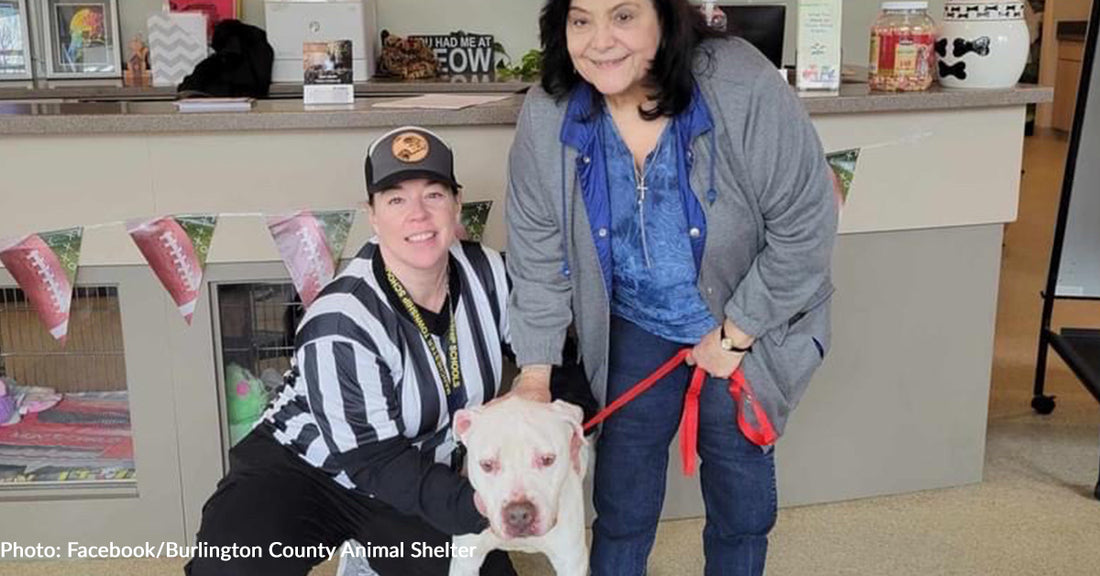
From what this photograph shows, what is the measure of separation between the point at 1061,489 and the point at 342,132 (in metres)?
1.98

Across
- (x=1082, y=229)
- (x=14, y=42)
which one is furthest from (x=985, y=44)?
(x=14, y=42)

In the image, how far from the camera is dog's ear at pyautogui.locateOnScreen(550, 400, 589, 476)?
69.7 inches

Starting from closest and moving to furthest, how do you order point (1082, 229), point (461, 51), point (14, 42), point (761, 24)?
1. point (1082, 229)
2. point (761, 24)
3. point (14, 42)
4. point (461, 51)

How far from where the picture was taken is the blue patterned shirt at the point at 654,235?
6.05ft

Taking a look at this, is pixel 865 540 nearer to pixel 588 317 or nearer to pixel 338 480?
pixel 588 317

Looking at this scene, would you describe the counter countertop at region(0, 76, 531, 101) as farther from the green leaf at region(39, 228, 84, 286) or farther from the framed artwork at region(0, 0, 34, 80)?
the green leaf at region(39, 228, 84, 286)

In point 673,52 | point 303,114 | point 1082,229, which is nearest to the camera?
point 673,52

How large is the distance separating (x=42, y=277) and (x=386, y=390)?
0.89m

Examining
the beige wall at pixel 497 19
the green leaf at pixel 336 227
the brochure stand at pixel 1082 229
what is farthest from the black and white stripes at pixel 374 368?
the beige wall at pixel 497 19

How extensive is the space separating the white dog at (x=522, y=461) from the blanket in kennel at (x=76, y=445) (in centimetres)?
110

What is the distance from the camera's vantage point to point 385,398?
192 centimetres

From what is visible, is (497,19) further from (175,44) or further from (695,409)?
(695,409)

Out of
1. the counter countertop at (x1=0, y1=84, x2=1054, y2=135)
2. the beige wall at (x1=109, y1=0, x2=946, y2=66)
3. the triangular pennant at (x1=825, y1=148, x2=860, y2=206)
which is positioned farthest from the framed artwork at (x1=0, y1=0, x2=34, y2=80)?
the triangular pennant at (x1=825, y1=148, x2=860, y2=206)

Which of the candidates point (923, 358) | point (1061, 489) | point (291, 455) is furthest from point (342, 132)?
point (1061, 489)
